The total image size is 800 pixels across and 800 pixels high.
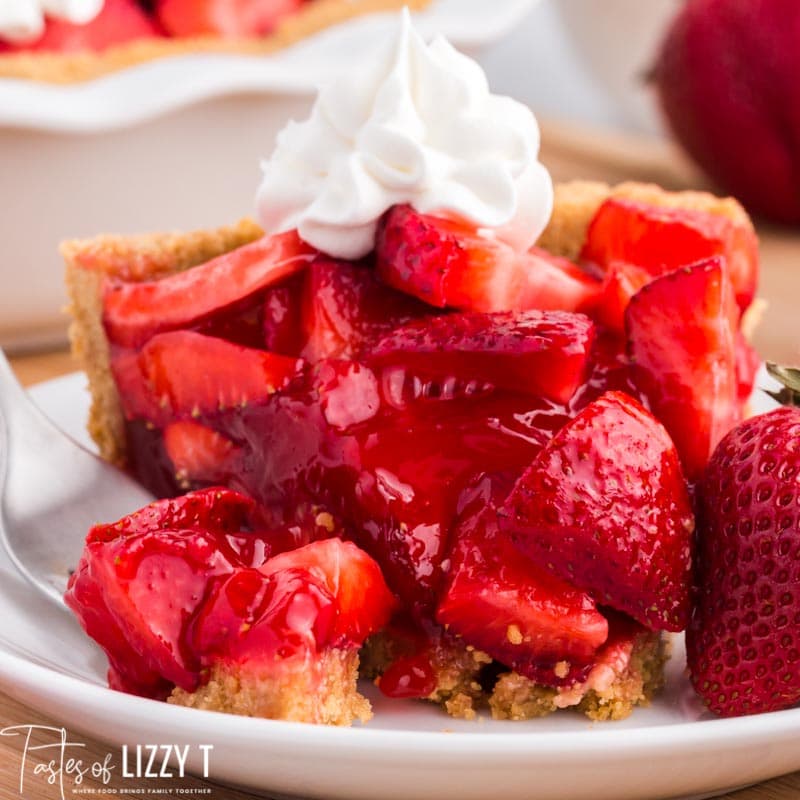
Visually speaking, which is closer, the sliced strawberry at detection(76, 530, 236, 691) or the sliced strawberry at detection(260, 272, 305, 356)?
the sliced strawberry at detection(76, 530, 236, 691)

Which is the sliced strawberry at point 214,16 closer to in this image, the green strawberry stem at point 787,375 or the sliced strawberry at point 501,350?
the sliced strawberry at point 501,350

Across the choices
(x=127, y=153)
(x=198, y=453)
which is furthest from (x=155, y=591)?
(x=127, y=153)

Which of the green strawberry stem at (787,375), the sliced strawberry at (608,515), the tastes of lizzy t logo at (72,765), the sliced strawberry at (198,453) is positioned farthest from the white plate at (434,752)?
the sliced strawberry at (198,453)

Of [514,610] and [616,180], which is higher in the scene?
[514,610]

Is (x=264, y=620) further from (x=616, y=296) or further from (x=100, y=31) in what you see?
(x=100, y=31)

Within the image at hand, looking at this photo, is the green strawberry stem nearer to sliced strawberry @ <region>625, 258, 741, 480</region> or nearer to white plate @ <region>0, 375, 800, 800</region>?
sliced strawberry @ <region>625, 258, 741, 480</region>

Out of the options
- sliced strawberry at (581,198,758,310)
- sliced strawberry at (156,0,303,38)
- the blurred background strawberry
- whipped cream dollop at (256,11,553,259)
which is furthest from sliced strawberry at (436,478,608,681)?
the blurred background strawberry

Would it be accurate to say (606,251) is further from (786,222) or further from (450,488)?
(786,222)
